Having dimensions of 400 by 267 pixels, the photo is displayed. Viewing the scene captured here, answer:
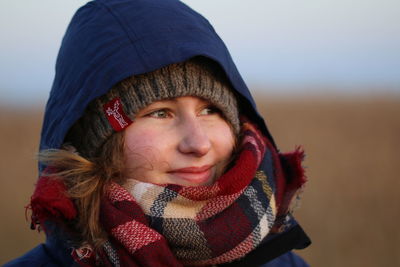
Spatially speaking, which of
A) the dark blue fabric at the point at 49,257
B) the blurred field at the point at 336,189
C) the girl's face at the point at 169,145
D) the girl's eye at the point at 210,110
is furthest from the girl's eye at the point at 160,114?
the blurred field at the point at 336,189

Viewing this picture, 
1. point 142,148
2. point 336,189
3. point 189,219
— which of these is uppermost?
point 142,148

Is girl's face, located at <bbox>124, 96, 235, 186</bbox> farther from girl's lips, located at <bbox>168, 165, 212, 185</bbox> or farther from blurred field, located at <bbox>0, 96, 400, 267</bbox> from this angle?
blurred field, located at <bbox>0, 96, 400, 267</bbox>

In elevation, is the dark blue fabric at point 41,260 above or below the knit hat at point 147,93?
below

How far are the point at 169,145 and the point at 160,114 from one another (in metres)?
0.14

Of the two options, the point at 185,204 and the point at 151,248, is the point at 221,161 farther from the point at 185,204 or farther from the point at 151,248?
the point at 151,248

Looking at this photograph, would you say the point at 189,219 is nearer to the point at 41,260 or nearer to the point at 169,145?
the point at 169,145

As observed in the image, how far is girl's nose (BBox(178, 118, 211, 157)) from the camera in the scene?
1.85 meters

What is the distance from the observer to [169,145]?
187 cm

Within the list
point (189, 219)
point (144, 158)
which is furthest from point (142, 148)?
point (189, 219)

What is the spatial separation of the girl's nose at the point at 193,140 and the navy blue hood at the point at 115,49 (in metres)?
0.25

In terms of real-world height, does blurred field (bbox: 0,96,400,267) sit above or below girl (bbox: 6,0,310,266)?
below

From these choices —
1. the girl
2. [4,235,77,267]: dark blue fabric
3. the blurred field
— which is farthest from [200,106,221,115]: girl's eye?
the blurred field

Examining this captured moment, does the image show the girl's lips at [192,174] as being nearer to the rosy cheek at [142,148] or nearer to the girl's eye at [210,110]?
the rosy cheek at [142,148]

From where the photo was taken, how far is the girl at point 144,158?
1774mm
